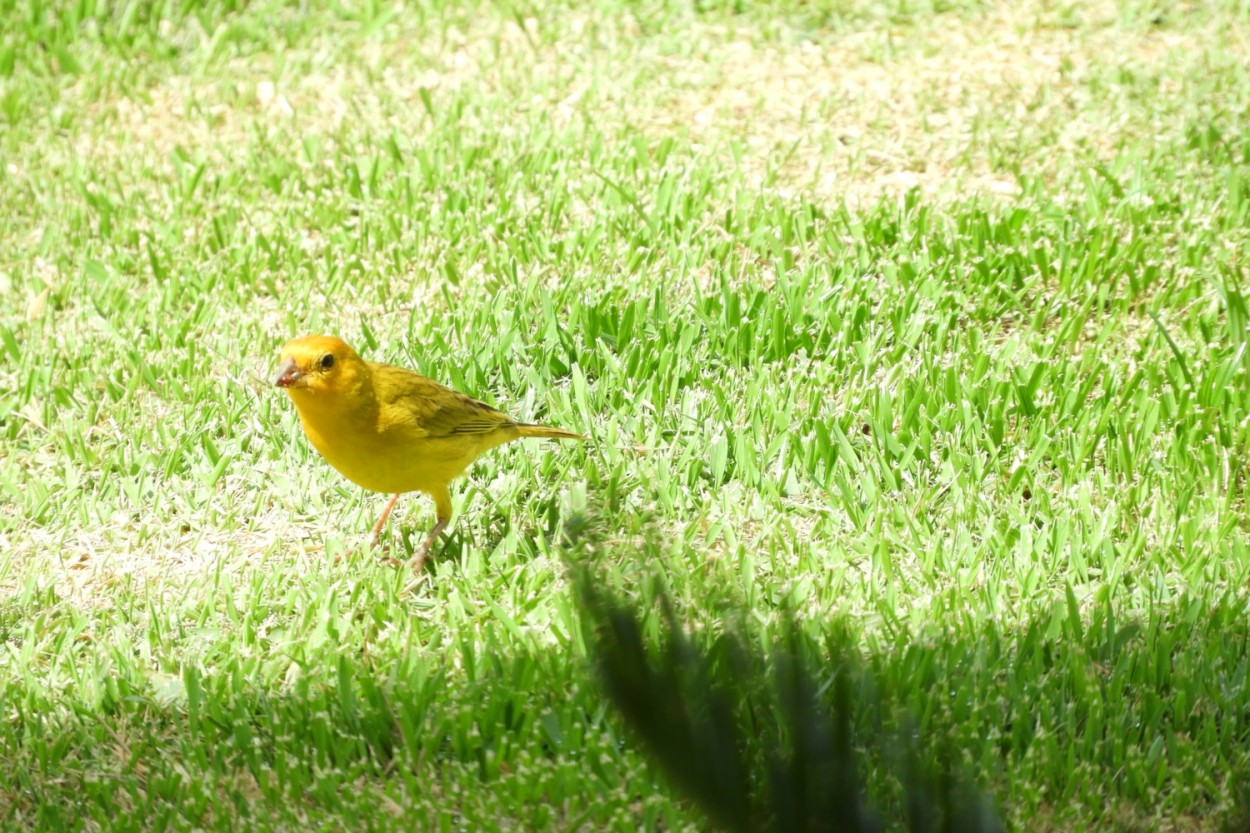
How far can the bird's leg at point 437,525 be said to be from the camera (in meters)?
4.21

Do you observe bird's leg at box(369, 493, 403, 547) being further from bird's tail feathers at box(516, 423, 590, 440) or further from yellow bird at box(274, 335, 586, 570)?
bird's tail feathers at box(516, 423, 590, 440)

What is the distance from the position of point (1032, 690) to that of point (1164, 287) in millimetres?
2421

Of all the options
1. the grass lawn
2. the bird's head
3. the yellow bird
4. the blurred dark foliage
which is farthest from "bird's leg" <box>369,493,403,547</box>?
the blurred dark foliage

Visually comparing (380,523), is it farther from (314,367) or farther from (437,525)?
(314,367)

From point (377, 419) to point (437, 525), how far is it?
46cm

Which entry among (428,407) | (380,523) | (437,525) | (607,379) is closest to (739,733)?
(428,407)

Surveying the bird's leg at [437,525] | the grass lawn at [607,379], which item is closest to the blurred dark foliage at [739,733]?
the grass lawn at [607,379]

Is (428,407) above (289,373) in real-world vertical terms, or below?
below

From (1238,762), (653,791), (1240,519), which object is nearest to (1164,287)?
(1240,519)

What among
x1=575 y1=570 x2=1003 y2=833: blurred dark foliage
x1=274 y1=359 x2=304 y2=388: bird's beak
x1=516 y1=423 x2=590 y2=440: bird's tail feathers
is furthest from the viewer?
x1=516 y1=423 x2=590 y2=440: bird's tail feathers

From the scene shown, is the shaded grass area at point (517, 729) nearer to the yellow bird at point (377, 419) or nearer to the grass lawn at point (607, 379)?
the grass lawn at point (607, 379)

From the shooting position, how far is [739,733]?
1528mm

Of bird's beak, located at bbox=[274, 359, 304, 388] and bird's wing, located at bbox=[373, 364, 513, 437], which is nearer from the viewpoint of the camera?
bird's beak, located at bbox=[274, 359, 304, 388]

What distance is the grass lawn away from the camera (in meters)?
3.45
